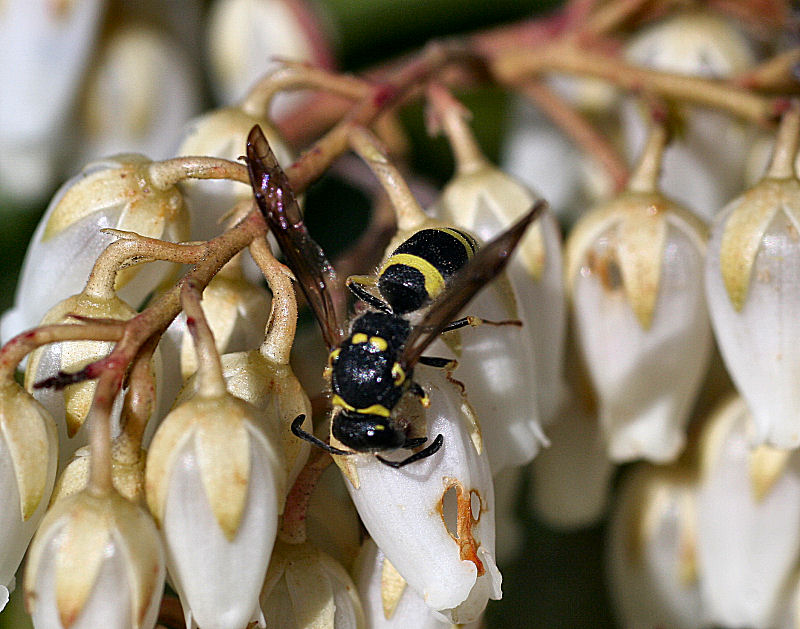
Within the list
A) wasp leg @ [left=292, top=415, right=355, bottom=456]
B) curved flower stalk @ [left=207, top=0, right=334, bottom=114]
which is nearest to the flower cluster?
wasp leg @ [left=292, top=415, right=355, bottom=456]

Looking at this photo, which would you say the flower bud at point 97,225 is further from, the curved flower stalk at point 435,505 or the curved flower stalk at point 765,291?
the curved flower stalk at point 765,291

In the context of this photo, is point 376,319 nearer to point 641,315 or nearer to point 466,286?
point 466,286

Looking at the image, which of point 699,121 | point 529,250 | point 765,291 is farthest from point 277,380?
point 699,121

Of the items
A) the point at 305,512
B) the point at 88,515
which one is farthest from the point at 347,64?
the point at 88,515

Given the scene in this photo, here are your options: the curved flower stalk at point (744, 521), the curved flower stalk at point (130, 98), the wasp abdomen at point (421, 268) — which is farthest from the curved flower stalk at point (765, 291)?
the curved flower stalk at point (130, 98)

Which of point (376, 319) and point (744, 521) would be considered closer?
point (376, 319)

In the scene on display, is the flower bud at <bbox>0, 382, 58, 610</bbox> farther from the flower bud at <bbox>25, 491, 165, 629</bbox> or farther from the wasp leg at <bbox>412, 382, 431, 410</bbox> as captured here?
the wasp leg at <bbox>412, 382, 431, 410</bbox>
